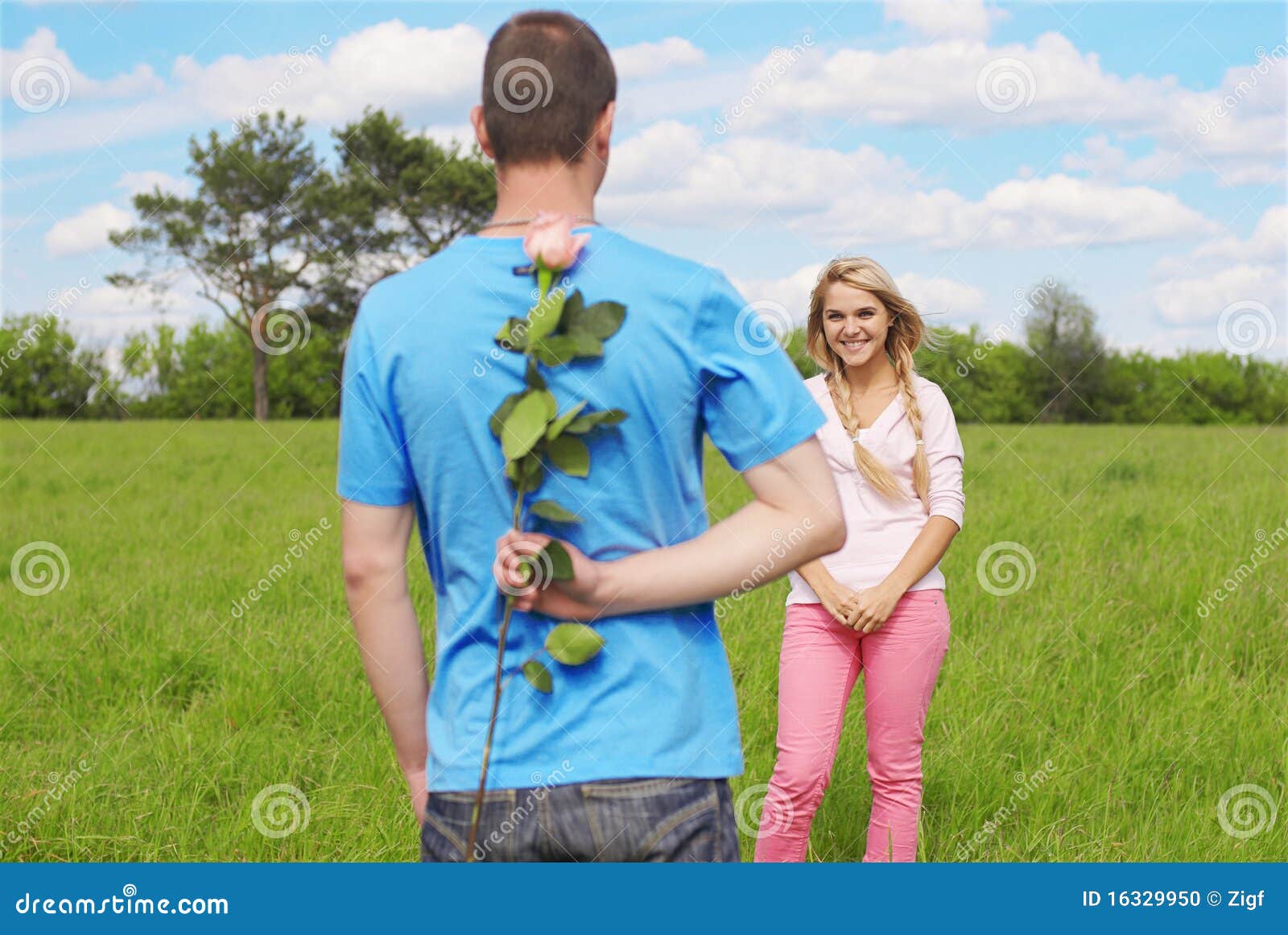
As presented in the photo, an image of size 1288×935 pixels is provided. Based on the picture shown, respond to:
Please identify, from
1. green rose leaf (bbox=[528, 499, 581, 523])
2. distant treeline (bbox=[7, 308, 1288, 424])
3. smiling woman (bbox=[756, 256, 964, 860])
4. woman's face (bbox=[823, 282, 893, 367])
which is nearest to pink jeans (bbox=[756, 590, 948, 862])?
smiling woman (bbox=[756, 256, 964, 860])

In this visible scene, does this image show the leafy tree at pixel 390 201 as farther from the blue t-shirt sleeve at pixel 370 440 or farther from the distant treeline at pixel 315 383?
the blue t-shirt sleeve at pixel 370 440

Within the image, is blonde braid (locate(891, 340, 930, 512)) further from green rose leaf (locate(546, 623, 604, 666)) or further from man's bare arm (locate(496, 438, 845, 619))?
green rose leaf (locate(546, 623, 604, 666))

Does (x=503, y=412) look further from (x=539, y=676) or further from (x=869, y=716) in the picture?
(x=869, y=716)

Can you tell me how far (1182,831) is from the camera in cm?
353

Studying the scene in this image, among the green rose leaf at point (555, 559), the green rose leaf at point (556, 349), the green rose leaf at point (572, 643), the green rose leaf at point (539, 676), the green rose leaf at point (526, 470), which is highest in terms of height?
the green rose leaf at point (556, 349)

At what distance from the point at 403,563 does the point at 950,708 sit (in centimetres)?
312

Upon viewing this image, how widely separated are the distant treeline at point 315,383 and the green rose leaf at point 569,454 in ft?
80.2

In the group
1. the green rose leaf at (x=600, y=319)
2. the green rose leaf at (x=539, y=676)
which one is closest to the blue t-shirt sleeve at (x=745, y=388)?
the green rose leaf at (x=600, y=319)

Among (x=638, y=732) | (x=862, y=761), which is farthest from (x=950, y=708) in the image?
(x=638, y=732)

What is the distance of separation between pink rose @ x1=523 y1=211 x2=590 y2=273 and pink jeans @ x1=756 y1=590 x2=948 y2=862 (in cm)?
182

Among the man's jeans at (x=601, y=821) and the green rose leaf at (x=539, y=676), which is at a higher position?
the green rose leaf at (x=539, y=676)

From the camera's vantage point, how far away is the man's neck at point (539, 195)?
140cm

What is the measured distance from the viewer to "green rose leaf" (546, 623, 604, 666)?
1373 mm

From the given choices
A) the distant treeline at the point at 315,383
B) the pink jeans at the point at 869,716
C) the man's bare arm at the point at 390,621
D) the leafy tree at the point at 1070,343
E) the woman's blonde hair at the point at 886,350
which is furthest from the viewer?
the leafy tree at the point at 1070,343
